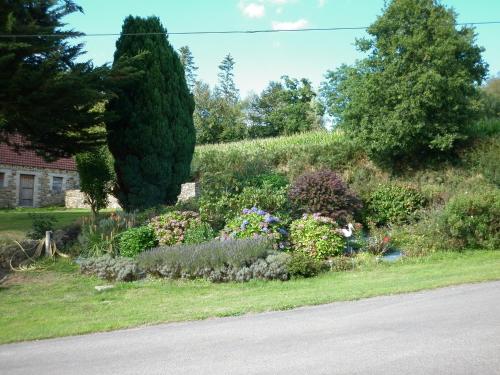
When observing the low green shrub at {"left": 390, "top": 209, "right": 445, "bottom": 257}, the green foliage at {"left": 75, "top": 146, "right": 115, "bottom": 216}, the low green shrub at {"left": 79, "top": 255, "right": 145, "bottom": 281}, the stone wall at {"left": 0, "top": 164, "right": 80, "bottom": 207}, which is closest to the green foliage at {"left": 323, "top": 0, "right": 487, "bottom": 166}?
the low green shrub at {"left": 390, "top": 209, "right": 445, "bottom": 257}

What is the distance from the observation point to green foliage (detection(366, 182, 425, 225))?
1667 centimetres

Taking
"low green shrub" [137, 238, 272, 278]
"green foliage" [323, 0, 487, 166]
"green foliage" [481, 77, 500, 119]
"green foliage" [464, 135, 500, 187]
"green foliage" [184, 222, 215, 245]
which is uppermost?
"green foliage" [481, 77, 500, 119]

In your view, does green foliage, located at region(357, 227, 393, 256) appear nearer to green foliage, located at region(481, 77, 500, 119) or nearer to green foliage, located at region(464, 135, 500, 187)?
green foliage, located at region(464, 135, 500, 187)

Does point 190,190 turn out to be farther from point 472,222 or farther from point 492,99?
point 492,99

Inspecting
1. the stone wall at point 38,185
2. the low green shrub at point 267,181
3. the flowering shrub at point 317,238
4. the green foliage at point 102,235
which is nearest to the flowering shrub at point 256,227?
the flowering shrub at point 317,238

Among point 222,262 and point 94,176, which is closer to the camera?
point 222,262

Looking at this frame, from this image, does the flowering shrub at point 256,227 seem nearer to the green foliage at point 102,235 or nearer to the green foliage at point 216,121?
the green foliage at point 102,235

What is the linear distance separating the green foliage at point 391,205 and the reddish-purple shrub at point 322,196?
1.87 meters

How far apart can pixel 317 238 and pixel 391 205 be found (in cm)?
534

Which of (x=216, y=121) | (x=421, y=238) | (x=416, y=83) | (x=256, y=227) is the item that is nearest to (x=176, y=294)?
(x=256, y=227)

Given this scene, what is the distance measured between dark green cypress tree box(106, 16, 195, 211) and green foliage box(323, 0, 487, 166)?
7.40 metres

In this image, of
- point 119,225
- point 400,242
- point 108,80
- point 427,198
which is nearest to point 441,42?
point 427,198

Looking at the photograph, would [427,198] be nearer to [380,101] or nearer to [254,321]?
[380,101]

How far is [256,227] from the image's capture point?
12742mm
